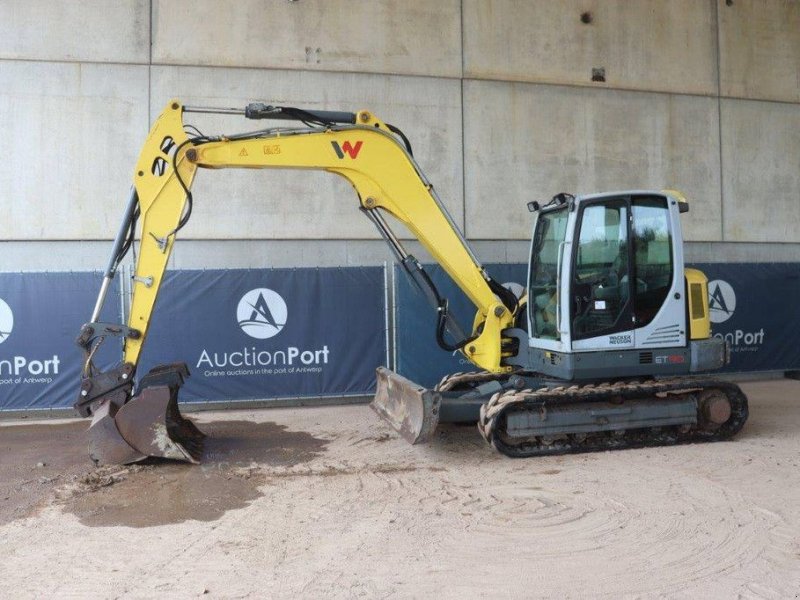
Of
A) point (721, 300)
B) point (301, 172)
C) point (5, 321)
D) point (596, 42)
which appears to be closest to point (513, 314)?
point (301, 172)

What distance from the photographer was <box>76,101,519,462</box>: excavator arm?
20.1 ft

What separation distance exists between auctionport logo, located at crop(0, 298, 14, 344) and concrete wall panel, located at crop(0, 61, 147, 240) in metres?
1.17

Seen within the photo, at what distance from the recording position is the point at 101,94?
32.4 ft

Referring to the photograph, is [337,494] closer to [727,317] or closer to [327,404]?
[327,404]

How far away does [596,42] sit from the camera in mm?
11508

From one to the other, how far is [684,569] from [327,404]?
6.85 meters

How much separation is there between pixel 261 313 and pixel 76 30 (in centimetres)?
506

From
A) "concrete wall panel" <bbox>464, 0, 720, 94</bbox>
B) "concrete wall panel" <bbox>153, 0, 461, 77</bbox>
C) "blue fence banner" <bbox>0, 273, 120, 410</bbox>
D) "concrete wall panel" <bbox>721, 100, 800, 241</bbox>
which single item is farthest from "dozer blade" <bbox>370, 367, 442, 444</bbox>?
"concrete wall panel" <bbox>721, 100, 800, 241</bbox>

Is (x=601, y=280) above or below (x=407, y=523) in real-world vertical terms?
above

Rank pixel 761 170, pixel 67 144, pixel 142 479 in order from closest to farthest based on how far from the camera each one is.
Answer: pixel 142 479, pixel 67 144, pixel 761 170

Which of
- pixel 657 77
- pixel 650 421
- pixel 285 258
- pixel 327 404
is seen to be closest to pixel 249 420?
pixel 327 404

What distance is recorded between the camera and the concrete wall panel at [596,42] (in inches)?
434

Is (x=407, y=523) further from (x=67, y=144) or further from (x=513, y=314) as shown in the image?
(x=67, y=144)

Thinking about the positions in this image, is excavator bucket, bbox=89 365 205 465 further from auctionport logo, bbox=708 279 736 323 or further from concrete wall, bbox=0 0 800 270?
auctionport logo, bbox=708 279 736 323
